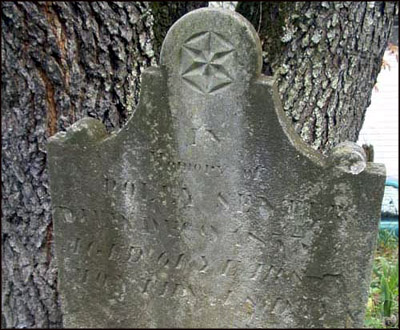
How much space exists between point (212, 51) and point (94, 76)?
96 centimetres

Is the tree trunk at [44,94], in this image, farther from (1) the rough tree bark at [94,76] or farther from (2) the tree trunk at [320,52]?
(2) the tree trunk at [320,52]

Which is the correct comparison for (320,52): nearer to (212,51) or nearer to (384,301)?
(212,51)

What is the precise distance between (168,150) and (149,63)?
2.96 feet

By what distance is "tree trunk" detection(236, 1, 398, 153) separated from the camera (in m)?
3.02

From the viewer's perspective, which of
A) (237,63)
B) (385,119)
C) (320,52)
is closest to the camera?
(237,63)

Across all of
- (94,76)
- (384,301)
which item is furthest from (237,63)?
(384,301)

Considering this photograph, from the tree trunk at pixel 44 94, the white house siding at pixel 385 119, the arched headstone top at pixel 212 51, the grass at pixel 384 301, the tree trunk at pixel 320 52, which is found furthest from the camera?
the white house siding at pixel 385 119

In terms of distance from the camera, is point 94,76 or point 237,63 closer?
point 237,63

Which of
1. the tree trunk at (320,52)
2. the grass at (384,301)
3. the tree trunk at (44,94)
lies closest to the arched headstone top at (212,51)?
the tree trunk at (44,94)

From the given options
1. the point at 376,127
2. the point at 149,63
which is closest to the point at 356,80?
the point at 149,63

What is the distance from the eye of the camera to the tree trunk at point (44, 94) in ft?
8.95

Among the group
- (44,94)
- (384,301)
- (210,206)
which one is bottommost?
(384,301)

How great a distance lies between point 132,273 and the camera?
97.1 inches

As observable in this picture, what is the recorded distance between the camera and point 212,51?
6.80 ft
